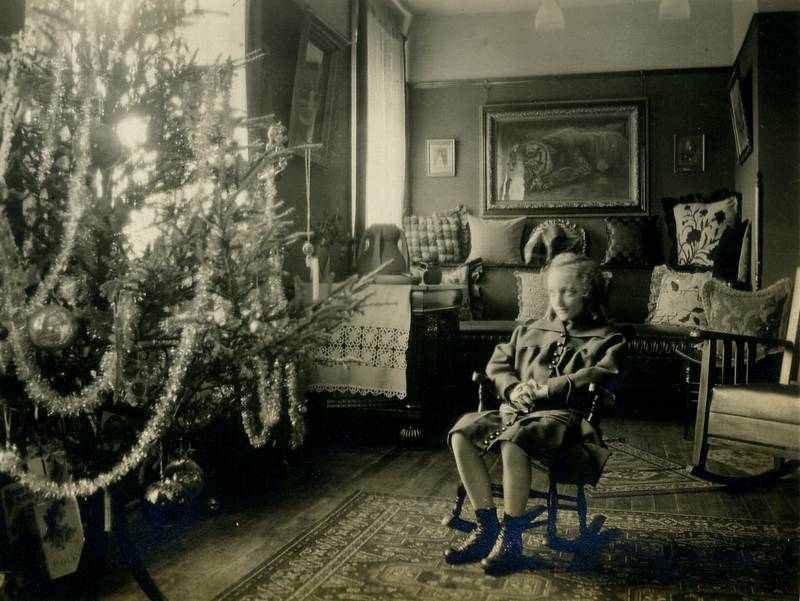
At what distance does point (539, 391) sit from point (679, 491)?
1168 millimetres

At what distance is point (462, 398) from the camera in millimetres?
5227

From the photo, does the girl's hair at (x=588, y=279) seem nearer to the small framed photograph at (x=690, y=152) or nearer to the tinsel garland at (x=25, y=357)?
the tinsel garland at (x=25, y=357)

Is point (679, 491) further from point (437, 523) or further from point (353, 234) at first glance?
point (353, 234)

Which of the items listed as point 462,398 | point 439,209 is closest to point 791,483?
point 462,398

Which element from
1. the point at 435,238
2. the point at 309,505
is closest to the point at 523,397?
the point at 309,505

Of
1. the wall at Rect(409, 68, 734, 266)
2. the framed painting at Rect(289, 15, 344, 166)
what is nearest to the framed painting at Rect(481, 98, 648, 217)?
the wall at Rect(409, 68, 734, 266)

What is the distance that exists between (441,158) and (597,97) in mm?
1453

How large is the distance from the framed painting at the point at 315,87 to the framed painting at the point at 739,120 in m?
2.92

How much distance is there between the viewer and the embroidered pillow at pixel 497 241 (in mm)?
6129

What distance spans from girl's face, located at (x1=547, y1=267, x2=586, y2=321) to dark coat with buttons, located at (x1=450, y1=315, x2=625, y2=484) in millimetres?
54

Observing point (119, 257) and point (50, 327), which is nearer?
point (50, 327)

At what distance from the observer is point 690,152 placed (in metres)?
6.12

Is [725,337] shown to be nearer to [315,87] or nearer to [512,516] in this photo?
[512,516]

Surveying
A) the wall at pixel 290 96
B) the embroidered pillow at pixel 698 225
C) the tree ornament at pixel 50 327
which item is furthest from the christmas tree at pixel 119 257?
the embroidered pillow at pixel 698 225
